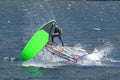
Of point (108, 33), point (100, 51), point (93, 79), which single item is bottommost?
point (108, 33)

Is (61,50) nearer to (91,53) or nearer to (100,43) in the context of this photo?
(91,53)

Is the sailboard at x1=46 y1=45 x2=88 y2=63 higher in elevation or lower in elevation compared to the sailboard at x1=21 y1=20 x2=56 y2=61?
lower

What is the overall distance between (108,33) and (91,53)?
2245cm

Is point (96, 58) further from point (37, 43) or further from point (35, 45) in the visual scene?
point (35, 45)

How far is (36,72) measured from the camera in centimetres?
4228

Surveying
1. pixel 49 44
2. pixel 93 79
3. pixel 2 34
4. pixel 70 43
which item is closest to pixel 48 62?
pixel 49 44

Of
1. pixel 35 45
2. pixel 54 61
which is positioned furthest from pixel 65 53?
pixel 35 45

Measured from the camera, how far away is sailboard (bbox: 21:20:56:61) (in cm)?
4359

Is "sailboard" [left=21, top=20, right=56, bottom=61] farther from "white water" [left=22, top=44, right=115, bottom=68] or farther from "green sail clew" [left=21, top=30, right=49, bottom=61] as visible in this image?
"white water" [left=22, top=44, right=115, bottom=68]

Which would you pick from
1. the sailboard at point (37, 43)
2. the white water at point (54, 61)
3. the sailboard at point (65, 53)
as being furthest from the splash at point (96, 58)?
the sailboard at point (37, 43)

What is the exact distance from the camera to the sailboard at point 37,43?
43594 mm

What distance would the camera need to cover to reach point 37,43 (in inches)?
1740

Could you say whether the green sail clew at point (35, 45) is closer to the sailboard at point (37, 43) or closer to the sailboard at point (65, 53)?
the sailboard at point (37, 43)

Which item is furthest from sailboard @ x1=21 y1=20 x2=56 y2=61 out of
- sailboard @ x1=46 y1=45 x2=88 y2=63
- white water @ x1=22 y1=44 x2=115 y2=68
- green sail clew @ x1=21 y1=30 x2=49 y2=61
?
white water @ x1=22 y1=44 x2=115 y2=68
